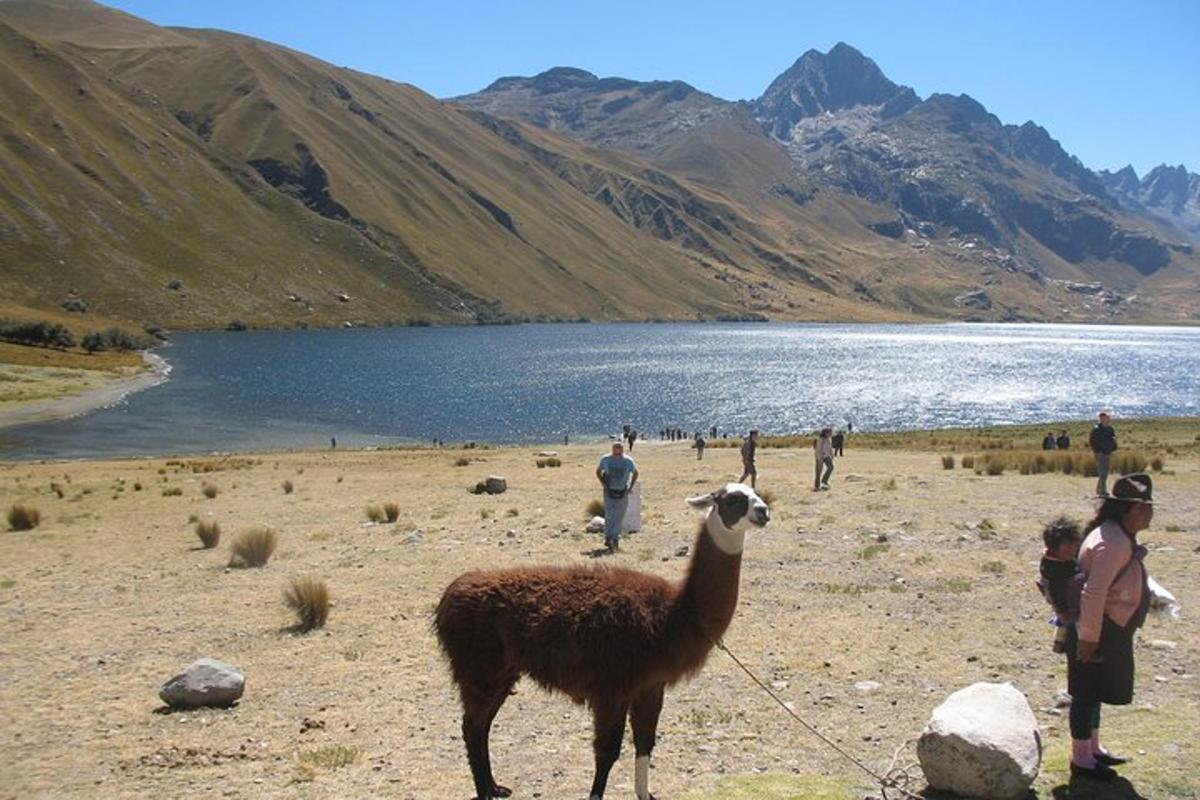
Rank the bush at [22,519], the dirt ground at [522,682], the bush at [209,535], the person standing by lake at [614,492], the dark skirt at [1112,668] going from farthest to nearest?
the bush at [22,519]
the bush at [209,535]
the person standing by lake at [614,492]
the dirt ground at [522,682]
the dark skirt at [1112,668]

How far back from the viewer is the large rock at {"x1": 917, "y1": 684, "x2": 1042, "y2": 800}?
6848 millimetres

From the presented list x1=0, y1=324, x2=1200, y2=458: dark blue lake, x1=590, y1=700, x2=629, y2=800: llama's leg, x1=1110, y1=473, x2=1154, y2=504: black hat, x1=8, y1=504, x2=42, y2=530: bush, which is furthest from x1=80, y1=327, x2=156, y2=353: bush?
x1=1110, y1=473, x2=1154, y2=504: black hat

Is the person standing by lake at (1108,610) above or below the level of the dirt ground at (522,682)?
above

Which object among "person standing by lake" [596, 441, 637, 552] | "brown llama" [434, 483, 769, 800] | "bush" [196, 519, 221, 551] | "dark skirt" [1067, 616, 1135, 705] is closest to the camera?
"brown llama" [434, 483, 769, 800]

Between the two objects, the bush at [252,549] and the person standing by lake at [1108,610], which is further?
the bush at [252,549]

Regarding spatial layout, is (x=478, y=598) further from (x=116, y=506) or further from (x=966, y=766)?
(x=116, y=506)

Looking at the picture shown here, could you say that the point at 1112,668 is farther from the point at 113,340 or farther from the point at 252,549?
the point at 113,340

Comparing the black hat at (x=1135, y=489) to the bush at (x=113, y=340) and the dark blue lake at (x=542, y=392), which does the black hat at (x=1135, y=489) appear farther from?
the bush at (x=113, y=340)

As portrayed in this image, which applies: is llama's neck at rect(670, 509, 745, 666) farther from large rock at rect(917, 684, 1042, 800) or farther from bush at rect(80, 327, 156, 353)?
bush at rect(80, 327, 156, 353)

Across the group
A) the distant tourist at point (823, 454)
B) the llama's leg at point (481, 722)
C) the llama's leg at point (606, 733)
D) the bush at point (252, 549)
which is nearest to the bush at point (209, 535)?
the bush at point (252, 549)

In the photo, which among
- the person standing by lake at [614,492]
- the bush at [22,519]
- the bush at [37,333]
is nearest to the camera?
the person standing by lake at [614,492]

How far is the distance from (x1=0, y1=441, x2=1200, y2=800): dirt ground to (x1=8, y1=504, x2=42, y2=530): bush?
32 centimetres

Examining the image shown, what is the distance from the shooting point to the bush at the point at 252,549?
1839 centimetres

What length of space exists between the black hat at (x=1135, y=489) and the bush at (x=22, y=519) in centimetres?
2549
